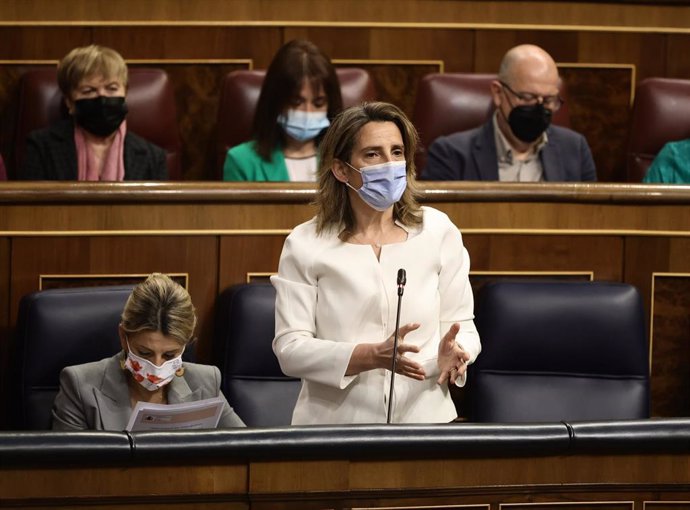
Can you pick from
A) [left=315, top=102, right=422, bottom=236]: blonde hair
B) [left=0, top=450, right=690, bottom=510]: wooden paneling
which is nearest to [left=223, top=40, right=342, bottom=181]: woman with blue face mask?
[left=315, top=102, right=422, bottom=236]: blonde hair

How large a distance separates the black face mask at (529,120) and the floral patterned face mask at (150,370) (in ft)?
2.20

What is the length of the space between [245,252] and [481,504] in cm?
63

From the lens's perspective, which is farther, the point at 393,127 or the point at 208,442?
the point at 393,127

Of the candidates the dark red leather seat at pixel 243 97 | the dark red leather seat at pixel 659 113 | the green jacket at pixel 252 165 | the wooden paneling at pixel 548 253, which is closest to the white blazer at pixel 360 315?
the wooden paneling at pixel 548 253

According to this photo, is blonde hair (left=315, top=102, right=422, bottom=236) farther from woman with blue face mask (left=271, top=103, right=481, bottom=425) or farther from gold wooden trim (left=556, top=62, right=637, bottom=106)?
gold wooden trim (left=556, top=62, right=637, bottom=106)

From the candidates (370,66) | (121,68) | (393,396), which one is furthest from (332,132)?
(370,66)

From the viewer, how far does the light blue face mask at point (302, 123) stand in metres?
1.65

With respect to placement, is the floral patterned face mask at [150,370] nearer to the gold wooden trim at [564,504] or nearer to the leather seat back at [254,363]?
the leather seat back at [254,363]

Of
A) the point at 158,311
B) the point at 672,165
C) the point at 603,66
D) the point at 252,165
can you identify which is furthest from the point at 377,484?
the point at 603,66

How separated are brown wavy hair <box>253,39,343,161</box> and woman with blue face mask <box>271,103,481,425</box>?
0.57m

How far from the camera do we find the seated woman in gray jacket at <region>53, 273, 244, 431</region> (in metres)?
1.20

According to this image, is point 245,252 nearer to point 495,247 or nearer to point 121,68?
point 495,247

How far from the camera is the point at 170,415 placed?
1.10 m

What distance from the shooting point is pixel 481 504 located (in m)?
0.85
